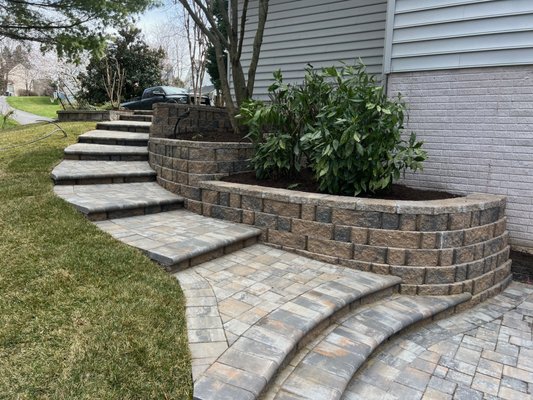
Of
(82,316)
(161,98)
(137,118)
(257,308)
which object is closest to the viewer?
(82,316)

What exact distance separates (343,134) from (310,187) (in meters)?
0.79

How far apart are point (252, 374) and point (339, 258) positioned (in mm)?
1725

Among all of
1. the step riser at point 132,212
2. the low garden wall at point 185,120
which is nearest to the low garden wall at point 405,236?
the step riser at point 132,212

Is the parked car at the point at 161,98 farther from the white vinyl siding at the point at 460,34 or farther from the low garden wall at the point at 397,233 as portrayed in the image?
the low garden wall at the point at 397,233

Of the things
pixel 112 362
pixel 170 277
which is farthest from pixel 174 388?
pixel 170 277

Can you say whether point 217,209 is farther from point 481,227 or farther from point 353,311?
point 481,227

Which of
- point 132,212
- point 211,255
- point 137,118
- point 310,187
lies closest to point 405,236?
point 310,187

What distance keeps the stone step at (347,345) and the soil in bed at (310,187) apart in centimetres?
102

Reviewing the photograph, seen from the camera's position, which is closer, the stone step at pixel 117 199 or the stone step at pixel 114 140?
the stone step at pixel 117 199

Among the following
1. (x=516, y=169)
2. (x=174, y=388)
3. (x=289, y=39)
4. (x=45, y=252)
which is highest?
(x=289, y=39)

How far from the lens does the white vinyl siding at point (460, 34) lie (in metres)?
3.62

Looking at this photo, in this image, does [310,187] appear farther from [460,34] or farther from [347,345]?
[460,34]

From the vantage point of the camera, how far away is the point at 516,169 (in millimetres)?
3807

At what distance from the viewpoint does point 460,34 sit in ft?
12.8
